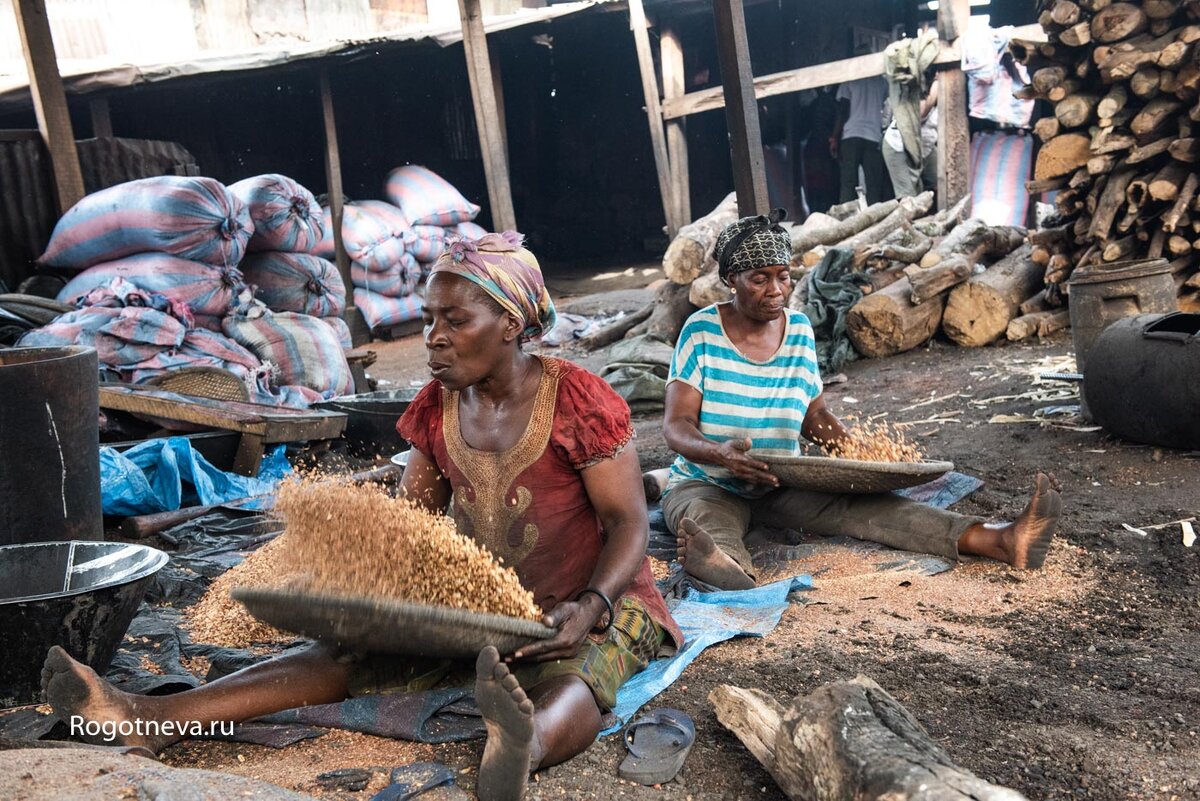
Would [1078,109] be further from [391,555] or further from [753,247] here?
[391,555]

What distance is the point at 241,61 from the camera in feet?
30.3

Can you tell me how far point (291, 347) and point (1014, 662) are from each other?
4723mm

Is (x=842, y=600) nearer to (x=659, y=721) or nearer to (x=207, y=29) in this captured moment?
(x=659, y=721)

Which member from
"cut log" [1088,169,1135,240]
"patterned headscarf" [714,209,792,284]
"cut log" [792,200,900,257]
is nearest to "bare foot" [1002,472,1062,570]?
"patterned headscarf" [714,209,792,284]

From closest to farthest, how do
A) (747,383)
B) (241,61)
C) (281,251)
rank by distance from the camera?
(747,383) → (281,251) → (241,61)

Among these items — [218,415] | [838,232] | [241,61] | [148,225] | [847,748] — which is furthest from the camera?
[241,61]

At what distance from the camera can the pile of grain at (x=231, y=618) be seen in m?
2.99

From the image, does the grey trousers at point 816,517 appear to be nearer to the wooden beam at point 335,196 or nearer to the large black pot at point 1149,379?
the large black pot at point 1149,379

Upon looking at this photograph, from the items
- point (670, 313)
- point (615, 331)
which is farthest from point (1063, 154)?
point (615, 331)

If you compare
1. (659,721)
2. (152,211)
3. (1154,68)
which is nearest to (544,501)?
(659,721)

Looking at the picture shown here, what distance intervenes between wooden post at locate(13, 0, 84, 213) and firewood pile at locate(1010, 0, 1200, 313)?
5.95 meters

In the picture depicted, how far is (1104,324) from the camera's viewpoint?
491 centimetres

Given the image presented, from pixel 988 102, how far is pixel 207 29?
9.49 meters

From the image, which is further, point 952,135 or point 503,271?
point 952,135
